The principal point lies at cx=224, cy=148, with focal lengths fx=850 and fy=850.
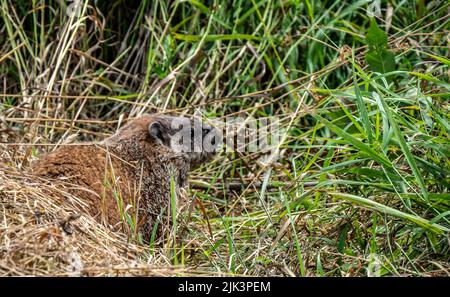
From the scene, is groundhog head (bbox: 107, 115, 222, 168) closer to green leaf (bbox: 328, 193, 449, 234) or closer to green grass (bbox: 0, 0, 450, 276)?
green grass (bbox: 0, 0, 450, 276)

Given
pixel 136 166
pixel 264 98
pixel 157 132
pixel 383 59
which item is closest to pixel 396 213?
pixel 383 59

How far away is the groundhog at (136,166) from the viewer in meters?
4.51

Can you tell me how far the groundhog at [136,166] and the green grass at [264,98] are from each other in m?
0.18

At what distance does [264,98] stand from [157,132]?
1.24 meters

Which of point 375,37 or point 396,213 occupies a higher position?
point 375,37

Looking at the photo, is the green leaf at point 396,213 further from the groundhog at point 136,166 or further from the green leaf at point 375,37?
the green leaf at point 375,37

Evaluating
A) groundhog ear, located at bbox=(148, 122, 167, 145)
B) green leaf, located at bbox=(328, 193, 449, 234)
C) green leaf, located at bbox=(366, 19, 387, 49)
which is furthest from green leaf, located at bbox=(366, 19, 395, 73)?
groundhog ear, located at bbox=(148, 122, 167, 145)

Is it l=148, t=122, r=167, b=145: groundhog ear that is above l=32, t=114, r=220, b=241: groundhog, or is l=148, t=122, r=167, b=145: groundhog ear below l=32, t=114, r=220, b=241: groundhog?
above

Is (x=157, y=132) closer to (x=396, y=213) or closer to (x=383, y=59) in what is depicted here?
(x=383, y=59)

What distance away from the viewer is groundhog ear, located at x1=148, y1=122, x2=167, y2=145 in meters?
5.28

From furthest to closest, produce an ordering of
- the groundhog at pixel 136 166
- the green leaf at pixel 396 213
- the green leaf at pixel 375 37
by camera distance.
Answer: the green leaf at pixel 375 37
the groundhog at pixel 136 166
the green leaf at pixel 396 213

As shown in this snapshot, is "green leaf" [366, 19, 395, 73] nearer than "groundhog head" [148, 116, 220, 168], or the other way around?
"green leaf" [366, 19, 395, 73]

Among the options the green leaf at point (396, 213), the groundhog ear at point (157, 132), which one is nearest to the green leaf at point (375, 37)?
the green leaf at point (396, 213)

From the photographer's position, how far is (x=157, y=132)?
533cm
